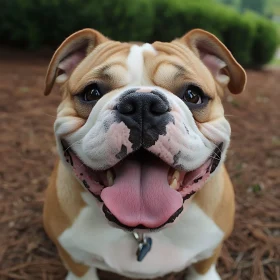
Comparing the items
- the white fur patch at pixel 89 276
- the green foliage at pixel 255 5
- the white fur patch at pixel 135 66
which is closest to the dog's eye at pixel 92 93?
the white fur patch at pixel 135 66

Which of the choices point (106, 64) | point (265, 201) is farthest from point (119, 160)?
point (265, 201)

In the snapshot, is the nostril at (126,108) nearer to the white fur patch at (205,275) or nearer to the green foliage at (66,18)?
the white fur patch at (205,275)

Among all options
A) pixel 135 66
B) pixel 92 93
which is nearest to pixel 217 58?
pixel 135 66

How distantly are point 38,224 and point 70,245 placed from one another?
0.89 m

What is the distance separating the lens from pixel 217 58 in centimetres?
200

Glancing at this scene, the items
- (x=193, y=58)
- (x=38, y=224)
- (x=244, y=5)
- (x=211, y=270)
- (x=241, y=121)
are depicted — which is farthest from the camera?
(x=244, y=5)

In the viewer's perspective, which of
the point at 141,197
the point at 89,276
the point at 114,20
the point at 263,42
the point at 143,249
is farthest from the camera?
the point at 263,42

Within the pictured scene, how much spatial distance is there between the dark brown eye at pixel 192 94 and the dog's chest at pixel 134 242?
481 mm

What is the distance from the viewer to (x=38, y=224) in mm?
2777

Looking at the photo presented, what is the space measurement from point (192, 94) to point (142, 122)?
36 cm

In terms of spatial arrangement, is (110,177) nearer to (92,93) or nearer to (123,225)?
(123,225)

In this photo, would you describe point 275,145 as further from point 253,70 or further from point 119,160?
point 253,70

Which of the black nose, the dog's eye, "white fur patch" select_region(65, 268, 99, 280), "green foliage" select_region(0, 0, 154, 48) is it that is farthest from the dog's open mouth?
"green foliage" select_region(0, 0, 154, 48)

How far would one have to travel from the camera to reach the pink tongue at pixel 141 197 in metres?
1.54
